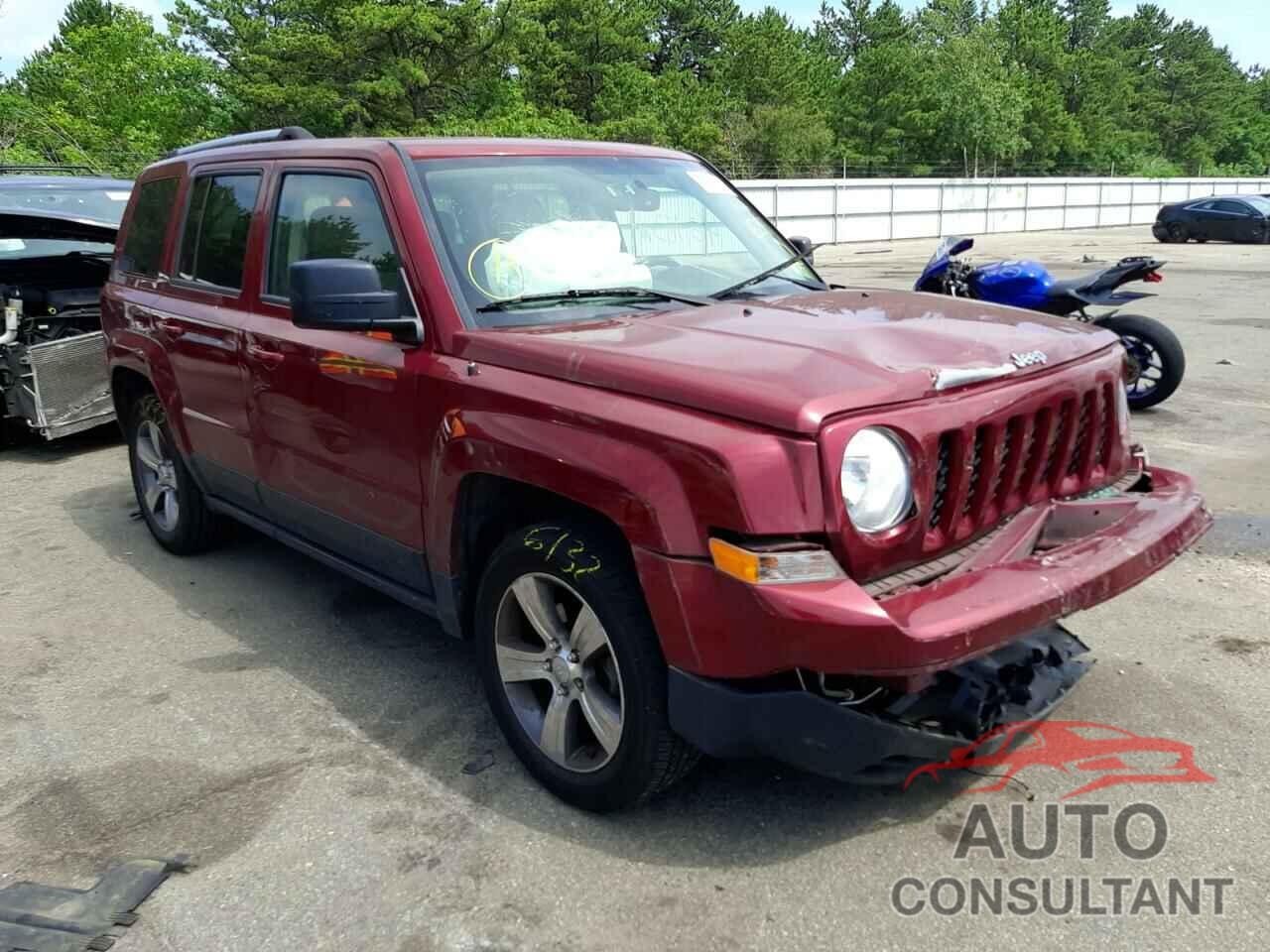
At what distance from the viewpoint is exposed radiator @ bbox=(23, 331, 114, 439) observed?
25.0 feet

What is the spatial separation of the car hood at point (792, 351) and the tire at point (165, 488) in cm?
267

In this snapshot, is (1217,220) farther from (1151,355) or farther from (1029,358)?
(1029,358)

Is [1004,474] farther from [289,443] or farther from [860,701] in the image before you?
[289,443]

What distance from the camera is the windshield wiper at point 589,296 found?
3.42 m

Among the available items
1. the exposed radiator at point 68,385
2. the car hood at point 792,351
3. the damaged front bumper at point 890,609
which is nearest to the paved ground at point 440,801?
the damaged front bumper at point 890,609

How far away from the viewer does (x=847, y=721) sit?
8.33 ft

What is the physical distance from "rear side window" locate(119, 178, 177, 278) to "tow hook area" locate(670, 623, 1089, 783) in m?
3.81

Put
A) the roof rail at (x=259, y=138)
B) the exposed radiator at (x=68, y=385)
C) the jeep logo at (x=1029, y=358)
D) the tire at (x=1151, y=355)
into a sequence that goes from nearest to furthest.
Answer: the jeep logo at (x=1029, y=358) → the roof rail at (x=259, y=138) → the exposed radiator at (x=68, y=385) → the tire at (x=1151, y=355)

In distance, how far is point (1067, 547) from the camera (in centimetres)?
287

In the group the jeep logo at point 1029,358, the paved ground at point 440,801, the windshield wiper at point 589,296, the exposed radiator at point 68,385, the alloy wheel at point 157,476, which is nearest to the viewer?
the paved ground at point 440,801

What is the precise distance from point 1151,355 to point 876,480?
249 inches

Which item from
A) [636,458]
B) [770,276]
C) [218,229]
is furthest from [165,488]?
[636,458]

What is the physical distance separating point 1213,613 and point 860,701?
99.1 inches

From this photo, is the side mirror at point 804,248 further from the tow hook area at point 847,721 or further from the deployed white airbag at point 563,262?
the tow hook area at point 847,721
